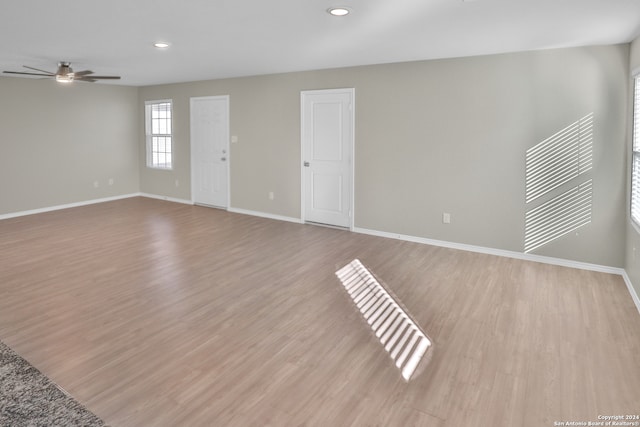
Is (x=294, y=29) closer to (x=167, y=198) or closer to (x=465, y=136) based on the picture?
(x=465, y=136)

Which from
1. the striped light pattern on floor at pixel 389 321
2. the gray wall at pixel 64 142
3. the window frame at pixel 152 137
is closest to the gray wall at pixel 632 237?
the striped light pattern on floor at pixel 389 321

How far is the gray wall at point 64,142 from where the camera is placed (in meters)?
6.58

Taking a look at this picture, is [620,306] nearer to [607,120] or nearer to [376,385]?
[607,120]

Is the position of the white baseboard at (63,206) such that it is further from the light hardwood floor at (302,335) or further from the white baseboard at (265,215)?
the white baseboard at (265,215)

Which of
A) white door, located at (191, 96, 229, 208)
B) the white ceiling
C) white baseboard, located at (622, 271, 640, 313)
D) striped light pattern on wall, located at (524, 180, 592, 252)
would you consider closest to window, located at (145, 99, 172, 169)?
white door, located at (191, 96, 229, 208)

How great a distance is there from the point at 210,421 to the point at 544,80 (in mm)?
4409

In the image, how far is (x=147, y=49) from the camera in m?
4.39

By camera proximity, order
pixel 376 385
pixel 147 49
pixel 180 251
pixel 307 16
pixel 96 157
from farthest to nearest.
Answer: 1. pixel 96 157
2. pixel 180 251
3. pixel 147 49
4. pixel 307 16
5. pixel 376 385

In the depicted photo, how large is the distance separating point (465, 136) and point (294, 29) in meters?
2.42

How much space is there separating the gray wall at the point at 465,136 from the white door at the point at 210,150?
864mm

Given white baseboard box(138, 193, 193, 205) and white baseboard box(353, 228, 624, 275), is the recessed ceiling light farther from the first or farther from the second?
white baseboard box(138, 193, 193, 205)

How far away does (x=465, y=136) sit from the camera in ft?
15.9

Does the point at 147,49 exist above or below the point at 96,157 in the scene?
above

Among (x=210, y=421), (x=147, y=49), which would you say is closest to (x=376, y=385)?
(x=210, y=421)
